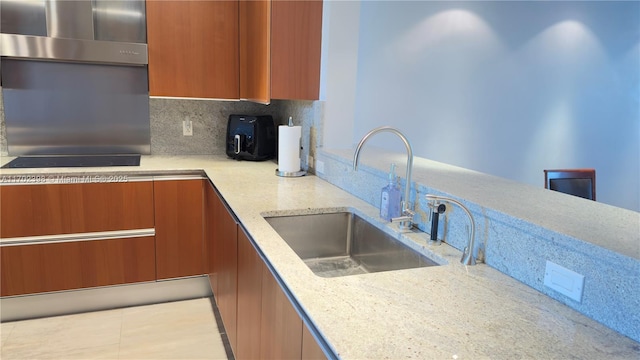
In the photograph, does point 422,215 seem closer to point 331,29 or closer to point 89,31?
point 331,29

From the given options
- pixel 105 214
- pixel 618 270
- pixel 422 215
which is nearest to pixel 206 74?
pixel 105 214

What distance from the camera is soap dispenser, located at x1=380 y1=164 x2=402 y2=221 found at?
1673 millimetres

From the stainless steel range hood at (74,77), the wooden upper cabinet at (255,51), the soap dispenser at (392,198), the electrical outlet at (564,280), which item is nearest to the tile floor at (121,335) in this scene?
the stainless steel range hood at (74,77)

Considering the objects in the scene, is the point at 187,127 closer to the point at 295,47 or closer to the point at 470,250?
the point at 295,47

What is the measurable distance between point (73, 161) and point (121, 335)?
Result: 44.6 inches

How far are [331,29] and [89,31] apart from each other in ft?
5.02

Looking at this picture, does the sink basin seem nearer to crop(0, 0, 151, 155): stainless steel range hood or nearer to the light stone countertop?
the light stone countertop

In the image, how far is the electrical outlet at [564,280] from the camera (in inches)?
41.4

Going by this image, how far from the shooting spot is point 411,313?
103cm

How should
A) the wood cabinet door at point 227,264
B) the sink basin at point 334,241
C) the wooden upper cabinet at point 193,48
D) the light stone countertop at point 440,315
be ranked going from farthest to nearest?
the wooden upper cabinet at point 193,48
the wood cabinet door at point 227,264
the sink basin at point 334,241
the light stone countertop at point 440,315

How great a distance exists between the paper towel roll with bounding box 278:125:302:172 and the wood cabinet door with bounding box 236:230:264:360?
83cm

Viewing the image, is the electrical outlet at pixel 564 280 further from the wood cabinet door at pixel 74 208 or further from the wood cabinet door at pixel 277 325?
the wood cabinet door at pixel 74 208

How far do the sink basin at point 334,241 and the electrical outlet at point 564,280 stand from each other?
67cm

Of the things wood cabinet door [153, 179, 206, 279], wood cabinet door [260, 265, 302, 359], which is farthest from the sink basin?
→ wood cabinet door [153, 179, 206, 279]
